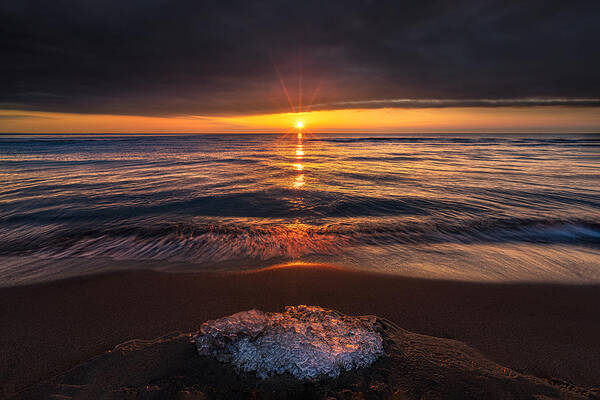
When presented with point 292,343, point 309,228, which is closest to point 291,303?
point 292,343

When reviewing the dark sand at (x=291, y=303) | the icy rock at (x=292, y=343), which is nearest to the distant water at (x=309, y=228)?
the dark sand at (x=291, y=303)

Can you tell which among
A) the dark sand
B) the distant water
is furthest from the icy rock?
the distant water

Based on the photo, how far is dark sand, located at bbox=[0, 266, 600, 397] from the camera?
2.53m

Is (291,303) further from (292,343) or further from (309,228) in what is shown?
(309,228)

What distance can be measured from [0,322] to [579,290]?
315 inches

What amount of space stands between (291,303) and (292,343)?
3.65 feet

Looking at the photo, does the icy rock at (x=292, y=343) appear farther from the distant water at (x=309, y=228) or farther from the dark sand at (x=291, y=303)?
the distant water at (x=309, y=228)

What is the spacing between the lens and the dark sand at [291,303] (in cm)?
253

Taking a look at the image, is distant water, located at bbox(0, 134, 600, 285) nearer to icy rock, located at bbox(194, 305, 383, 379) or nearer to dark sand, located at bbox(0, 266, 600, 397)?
dark sand, located at bbox(0, 266, 600, 397)

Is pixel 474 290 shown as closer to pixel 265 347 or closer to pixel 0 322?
pixel 265 347

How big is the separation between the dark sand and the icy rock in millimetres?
604

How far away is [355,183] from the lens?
510 inches

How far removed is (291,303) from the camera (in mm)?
3459

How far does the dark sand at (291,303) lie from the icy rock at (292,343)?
1.98ft
